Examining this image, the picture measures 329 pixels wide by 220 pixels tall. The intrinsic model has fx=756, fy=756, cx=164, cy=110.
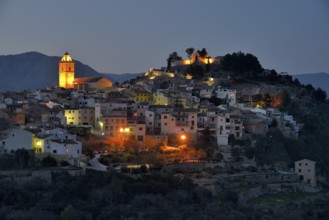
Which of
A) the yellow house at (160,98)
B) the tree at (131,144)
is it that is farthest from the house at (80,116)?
the yellow house at (160,98)

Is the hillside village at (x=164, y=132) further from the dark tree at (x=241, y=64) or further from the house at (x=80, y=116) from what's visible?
the dark tree at (x=241, y=64)

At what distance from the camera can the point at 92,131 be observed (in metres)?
15.0

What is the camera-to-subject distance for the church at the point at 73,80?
2077 centimetres

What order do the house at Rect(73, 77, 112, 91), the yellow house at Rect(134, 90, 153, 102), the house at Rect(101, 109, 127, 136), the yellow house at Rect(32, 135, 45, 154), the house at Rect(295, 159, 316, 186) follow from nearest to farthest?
the yellow house at Rect(32, 135, 45, 154) < the house at Rect(101, 109, 127, 136) < the house at Rect(295, 159, 316, 186) < the yellow house at Rect(134, 90, 153, 102) < the house at Rect(73, 77, 112, 91)

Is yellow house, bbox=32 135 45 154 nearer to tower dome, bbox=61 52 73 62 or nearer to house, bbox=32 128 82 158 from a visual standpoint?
house, bbox=32 128 82 158

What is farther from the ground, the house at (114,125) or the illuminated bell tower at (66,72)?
the illuminated bell tower at (66,72)

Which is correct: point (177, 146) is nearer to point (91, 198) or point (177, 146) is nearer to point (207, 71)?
point (91, 198)

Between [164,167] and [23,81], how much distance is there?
13867 millimetres

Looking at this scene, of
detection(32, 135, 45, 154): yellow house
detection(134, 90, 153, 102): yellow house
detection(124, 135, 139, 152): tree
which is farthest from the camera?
detection(134, 90, 153, 102): yellow house

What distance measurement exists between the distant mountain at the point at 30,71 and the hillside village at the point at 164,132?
5757 millimetres

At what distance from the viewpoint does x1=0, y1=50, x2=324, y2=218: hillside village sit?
1333cm

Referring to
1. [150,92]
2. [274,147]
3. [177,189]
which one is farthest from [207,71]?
[177,189]

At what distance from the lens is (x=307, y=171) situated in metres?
15.5

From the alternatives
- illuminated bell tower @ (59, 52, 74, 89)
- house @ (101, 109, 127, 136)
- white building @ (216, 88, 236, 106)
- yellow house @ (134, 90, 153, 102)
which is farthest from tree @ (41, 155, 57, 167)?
illuminated bell tower @ (59, 52, 74, 89)
